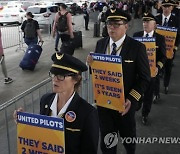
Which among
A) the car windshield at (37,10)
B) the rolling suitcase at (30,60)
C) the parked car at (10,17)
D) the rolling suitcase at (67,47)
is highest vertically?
the car windshield at (37,10)

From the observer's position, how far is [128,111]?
3.69 m

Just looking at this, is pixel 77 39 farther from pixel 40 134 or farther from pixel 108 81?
pixel 40 134

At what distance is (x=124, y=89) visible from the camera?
3664 millimetres

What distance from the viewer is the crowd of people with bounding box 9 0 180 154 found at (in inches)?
93.0

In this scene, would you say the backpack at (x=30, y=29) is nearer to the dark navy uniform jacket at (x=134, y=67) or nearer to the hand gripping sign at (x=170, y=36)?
the hand gripping sign at (x=170, y=36)

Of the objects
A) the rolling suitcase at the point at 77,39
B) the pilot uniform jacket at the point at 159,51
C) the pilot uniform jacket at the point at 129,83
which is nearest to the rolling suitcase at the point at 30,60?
the rolling suitcase at the point at 77,39

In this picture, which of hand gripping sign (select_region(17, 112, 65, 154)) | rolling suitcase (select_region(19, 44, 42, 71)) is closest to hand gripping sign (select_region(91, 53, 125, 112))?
hand gripping sign (select_region(17, 112, 65, 154))

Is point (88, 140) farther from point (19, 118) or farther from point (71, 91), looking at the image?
point (19, 118)

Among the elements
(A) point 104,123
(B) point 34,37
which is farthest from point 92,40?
(A) point 104,123

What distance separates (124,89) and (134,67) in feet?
0.96

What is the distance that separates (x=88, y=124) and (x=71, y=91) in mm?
321

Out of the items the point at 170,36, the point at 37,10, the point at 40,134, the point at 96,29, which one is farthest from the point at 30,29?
the point at 37,10

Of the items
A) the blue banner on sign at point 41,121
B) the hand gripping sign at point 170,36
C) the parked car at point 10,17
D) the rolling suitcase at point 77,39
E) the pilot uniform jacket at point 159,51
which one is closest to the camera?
the blue banner on sign at point 41,121

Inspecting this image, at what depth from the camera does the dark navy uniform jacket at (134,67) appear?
3.55 meters
